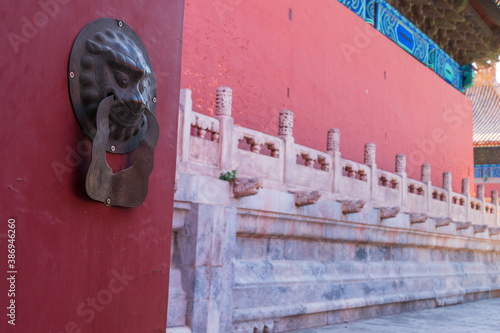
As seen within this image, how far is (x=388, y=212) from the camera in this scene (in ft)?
25.7

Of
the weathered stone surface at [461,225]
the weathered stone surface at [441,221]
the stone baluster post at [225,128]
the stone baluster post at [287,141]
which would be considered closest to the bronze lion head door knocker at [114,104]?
the stone baluster post at [225,128]

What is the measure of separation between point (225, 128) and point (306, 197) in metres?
1.17

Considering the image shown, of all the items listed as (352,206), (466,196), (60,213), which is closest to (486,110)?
(466,196)

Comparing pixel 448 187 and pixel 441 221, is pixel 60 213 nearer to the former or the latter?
pixel 441 221

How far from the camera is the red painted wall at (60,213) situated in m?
1.83

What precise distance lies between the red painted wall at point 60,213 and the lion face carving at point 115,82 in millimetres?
51

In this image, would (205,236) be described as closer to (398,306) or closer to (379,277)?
(379,277)

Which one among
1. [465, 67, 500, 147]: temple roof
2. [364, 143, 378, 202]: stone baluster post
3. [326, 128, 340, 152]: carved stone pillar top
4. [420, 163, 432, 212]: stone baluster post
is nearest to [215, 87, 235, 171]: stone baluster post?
[326, 128, 340, 152]: carved stone pillar top

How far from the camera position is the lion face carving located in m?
2.04

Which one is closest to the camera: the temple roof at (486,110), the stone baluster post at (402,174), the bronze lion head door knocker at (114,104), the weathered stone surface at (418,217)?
the bronze lion head door knocker at (114,104)

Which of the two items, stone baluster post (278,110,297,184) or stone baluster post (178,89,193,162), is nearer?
stone baluster post (178,89,193,162)

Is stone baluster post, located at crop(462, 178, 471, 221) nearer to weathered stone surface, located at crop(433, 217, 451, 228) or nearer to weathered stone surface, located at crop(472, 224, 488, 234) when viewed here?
weathered stone surface, located at crop(472, 224, 488, 234)

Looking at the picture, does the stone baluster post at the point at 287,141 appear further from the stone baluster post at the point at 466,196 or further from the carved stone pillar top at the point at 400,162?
the stone baluster post at the point at 466,196

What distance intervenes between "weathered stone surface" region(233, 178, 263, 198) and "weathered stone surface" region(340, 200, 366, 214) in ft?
6.20
